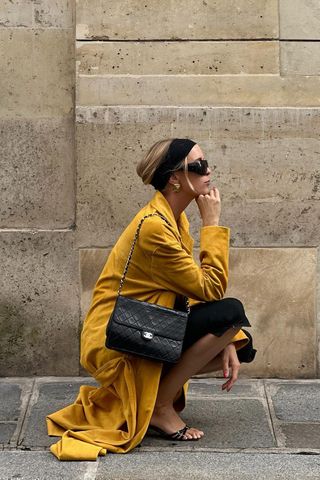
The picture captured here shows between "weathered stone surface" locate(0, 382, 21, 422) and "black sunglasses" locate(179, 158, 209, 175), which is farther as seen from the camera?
"weathered stone surface" locate(0, 382, 21, 422)

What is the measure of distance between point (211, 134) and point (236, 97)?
10.6 inches

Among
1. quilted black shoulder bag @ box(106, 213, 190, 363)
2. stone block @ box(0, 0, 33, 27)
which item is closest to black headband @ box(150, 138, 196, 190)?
quilted black shoulder bag @ box(106, 213, 190, 363)

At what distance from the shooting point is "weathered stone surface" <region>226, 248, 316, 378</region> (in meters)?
6.19

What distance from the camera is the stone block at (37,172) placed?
6.30 m

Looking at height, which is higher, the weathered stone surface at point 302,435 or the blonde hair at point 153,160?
the blonde hair at point 153,160

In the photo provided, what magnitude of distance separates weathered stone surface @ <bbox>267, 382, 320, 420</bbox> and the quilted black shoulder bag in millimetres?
967

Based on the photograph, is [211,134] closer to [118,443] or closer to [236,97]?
[236,97]

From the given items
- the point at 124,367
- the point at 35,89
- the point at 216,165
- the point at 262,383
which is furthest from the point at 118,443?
the point at 35,89

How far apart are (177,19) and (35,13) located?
2.92 ft

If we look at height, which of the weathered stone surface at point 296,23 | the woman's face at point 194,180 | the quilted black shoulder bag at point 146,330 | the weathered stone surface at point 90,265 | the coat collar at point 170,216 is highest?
the weathered stone surface at point 296,23

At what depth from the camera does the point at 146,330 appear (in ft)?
15.9

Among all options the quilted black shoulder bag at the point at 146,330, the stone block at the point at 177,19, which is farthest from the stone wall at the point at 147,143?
the quilted black shoulder bag at the point at 146,330

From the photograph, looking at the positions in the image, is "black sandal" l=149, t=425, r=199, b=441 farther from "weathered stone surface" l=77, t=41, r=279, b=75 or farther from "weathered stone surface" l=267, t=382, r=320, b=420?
"weathered stone surface" l=77, t=41, r=279, b=75

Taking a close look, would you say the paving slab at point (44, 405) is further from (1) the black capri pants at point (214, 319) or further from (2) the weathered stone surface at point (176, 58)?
(2) the weathered stone surface at point (176, 58)
